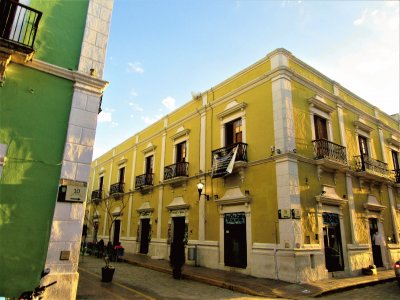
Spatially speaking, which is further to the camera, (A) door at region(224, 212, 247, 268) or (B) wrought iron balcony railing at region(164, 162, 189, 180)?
(B) wrought iron balcony railing at region(164, 162, 189, 180)

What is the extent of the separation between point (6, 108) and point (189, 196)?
10.8m

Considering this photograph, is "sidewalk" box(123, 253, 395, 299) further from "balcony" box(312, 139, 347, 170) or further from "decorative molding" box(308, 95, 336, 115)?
"decorative molding" box(308, 95, 336, 115)

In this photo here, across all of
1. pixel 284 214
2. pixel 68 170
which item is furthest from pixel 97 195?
pixel 68 170

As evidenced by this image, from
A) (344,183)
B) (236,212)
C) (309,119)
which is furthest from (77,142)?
(344,183)

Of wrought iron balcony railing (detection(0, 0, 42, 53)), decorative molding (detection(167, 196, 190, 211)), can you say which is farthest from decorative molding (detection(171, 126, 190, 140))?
wrought iron balcony railing (detection(0, 0, 42, 53))

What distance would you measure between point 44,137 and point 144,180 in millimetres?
13522

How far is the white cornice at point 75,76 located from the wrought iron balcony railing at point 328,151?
29.3ft

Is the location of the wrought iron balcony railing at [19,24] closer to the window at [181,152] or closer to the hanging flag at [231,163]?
the hanging flag at [231,163]

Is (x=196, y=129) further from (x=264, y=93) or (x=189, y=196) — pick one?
(x=264, y=93)

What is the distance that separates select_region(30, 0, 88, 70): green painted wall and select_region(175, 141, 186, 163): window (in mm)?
A: 10601

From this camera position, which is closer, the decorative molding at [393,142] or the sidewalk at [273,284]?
the sidewalk at [273,284]

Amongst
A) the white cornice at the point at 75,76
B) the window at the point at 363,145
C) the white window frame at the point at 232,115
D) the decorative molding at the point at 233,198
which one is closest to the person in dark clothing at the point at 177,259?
the decorative molding at the point at 233,198

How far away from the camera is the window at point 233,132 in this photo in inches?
527

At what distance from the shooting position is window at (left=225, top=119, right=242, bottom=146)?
13375mm
